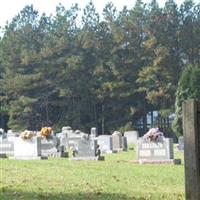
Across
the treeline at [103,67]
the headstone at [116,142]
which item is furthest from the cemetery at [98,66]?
the headstone at [116,142]

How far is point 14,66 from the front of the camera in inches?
2162

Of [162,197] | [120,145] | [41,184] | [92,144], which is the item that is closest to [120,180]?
[41,184]

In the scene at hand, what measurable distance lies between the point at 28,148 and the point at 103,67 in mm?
32239

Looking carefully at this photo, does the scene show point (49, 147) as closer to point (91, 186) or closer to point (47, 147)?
point (47, 147)

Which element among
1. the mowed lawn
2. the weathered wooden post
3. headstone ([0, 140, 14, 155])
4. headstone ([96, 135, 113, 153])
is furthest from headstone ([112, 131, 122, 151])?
the weathered wooden post

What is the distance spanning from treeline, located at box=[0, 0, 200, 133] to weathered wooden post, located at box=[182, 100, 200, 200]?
4529cm

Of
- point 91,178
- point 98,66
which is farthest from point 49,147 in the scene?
point 98,66

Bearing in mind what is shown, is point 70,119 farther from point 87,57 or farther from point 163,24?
point 163,24

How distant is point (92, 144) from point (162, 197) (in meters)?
11.8

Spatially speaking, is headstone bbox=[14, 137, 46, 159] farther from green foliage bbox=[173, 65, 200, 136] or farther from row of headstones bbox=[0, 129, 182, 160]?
green foliage bbox=[173, 65, 200, 136]

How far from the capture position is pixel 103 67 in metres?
52.3

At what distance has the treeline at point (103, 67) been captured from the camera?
167ft

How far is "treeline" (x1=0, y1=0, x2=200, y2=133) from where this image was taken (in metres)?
51.0

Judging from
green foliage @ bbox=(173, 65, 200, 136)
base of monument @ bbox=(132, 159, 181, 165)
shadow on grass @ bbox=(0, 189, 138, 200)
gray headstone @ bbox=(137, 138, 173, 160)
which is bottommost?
shadow on grass @ bbox=(0, 189, 138, 200)
